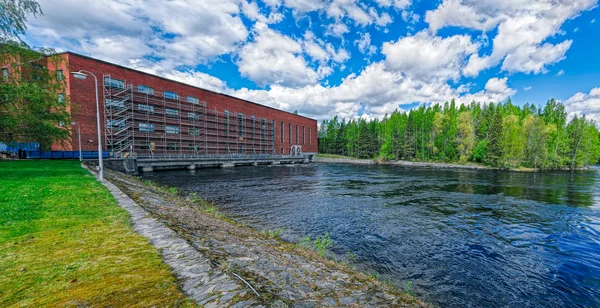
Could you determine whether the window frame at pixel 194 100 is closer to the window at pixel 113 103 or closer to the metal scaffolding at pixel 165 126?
the metal scaffolding at pixel 165 126

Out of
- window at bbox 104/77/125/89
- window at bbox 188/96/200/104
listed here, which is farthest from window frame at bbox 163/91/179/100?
window at bbox 104/77/125/89

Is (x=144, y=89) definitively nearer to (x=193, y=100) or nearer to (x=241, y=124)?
(x=193, y=100)

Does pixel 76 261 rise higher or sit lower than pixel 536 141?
lower

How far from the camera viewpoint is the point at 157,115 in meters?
45.2

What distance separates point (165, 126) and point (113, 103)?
8762 millimetres

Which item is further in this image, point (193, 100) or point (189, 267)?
point (193, 100)

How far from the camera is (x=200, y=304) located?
2.72 metres

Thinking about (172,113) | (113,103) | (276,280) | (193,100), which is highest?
(193,100)

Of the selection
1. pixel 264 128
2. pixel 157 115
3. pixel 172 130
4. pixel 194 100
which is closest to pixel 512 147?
pixel 264 128

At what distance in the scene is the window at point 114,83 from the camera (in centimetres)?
3857

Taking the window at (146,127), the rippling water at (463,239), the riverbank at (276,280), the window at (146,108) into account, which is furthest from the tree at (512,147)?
the window at (146,108)

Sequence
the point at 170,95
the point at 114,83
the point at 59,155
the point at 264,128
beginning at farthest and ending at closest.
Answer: the point at 264,128, the point at 170,95, the point at 114,83, the point at 59,155

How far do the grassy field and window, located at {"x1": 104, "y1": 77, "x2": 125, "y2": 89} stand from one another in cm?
4069

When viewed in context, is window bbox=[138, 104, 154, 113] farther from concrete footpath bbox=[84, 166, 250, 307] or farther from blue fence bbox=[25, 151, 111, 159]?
concrete footpath bbox=[84, 166, 250, 307]
